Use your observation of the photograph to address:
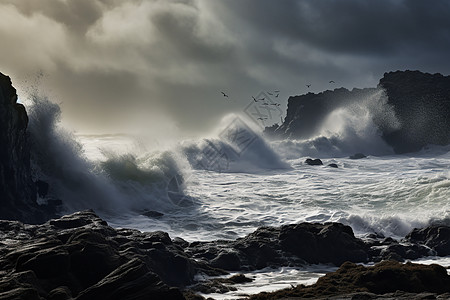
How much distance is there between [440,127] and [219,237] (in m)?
67.6

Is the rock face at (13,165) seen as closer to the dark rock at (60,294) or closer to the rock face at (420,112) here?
the dark rock at (60,294)

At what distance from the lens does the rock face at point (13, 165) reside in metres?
27.2

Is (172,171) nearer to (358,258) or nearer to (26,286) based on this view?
(358,258)

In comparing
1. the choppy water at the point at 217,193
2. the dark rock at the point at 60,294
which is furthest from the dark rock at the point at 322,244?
the dark rock at the point at 60,294

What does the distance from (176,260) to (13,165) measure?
1428cm

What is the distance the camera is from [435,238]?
25609mm

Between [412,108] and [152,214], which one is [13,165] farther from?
[412,108]

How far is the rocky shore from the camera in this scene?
1212 centimetres

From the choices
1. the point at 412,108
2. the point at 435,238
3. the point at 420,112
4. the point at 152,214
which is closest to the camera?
the point at 435,238

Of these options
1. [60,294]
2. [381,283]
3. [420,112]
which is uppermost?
[420,112]

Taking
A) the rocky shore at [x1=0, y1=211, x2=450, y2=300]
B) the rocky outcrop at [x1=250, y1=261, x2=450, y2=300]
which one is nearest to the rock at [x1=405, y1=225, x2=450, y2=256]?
the rocky shore at [x1=0, y1=211, x2=450, y2=300]

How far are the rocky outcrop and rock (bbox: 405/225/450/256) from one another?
8816mm

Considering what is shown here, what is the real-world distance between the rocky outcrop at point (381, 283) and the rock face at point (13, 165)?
16978 millimetres

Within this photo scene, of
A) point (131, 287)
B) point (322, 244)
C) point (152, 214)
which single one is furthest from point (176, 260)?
point (152, 214)
